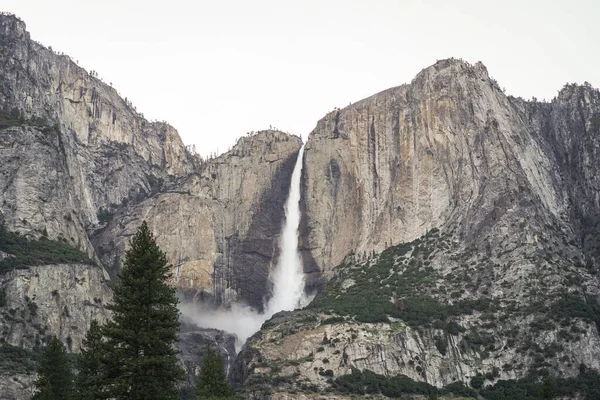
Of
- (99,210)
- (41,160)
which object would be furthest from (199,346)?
(99,210)

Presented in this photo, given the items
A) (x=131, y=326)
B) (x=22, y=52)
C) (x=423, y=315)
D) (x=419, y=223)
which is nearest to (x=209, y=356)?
(x=131, y=326)

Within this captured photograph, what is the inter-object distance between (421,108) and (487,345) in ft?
196

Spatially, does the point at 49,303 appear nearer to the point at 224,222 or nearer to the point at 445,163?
the point at 224,222

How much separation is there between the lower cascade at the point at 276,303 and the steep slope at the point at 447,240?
13.0ft

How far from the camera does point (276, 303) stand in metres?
175

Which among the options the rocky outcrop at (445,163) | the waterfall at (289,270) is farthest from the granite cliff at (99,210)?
the rocky outcrop at (445,163)

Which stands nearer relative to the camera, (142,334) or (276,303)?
(142,334)

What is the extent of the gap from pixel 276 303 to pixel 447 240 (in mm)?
43369

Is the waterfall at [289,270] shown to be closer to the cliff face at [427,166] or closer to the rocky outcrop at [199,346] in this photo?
the cliff face at [427,166]

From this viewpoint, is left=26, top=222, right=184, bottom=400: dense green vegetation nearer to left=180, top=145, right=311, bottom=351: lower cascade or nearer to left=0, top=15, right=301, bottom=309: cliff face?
left=0, top=15, right=301, bottom=309: cliff face

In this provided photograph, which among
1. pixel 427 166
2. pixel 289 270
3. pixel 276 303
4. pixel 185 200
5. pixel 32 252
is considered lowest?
pixel 276 303

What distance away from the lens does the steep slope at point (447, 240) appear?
12606 cm

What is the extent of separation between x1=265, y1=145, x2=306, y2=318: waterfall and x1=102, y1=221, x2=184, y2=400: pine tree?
401ft

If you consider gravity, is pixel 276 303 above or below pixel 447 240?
below
